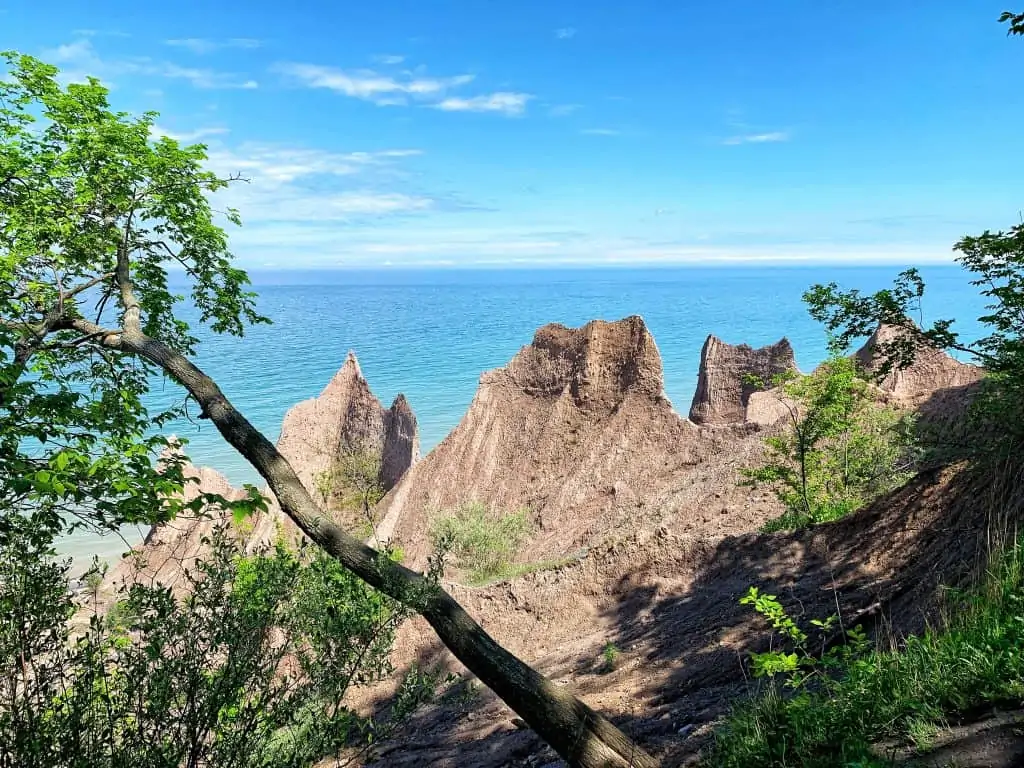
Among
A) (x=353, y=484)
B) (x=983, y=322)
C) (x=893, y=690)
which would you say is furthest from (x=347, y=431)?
(x=893, y=690)

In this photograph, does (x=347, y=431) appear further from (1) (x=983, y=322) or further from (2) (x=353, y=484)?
(1) (x=983, y=322)

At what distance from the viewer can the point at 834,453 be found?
18.4 m

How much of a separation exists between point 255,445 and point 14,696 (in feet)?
9.41

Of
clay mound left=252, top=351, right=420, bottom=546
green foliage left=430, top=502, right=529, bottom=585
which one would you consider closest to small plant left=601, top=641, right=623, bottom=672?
green foliage left=430, top=502, right=529, bottom=585

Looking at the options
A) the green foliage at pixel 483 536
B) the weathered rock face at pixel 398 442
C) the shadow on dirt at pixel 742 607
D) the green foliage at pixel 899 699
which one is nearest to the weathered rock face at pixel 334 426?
the weathered rock face at pixel 398 442

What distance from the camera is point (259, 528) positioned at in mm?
31438

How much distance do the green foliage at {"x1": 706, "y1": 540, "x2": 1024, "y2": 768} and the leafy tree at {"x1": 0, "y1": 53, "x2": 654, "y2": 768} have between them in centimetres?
104

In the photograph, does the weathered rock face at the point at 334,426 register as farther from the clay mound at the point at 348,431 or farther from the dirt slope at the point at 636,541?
the dirt slope at the point at 636,541

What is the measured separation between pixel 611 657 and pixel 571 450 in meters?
19.7

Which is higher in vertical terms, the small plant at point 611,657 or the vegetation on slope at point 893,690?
the vegetation on slope at point 893,690

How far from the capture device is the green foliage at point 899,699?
374 cm

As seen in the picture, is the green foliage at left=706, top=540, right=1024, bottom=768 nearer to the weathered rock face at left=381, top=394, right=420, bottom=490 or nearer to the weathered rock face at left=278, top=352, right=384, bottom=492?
the weathered rock face at left=381, top=394, right=420, bottom=490

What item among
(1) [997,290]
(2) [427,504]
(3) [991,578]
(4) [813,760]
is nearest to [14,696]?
(4) [813,760]

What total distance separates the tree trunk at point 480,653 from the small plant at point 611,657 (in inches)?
241
